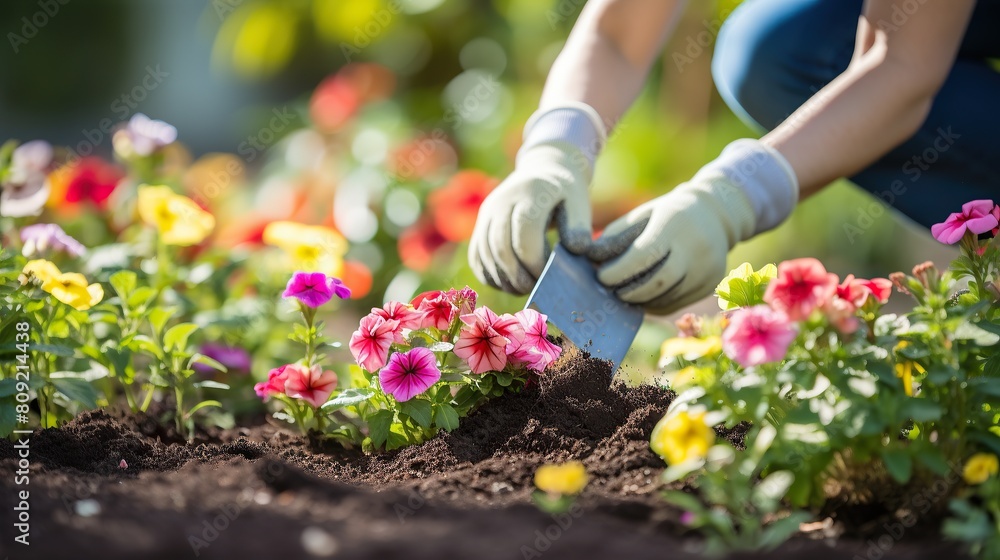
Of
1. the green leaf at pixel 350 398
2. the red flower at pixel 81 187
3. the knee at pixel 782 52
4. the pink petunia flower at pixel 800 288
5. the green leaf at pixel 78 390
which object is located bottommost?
the green leaf at pixel 350 398

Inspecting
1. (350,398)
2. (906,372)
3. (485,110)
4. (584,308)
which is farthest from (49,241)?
(485,110)

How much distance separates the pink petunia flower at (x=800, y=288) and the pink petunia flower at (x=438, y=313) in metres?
0.52

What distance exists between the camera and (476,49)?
4.09 m

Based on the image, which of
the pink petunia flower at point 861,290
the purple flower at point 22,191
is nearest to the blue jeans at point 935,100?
the pink petunia flower at point 861,290

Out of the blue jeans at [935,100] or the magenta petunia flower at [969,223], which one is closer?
the magenta petunia flower at [969,223]

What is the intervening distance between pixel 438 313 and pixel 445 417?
6.1 inches

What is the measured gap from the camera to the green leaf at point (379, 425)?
4.50 feet

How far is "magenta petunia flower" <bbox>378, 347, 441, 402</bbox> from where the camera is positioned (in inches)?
52.7

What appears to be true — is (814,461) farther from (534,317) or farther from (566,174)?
(566,174)

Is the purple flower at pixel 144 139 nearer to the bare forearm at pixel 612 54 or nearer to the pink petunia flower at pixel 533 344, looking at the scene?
the bare forearm at pixel 612 54

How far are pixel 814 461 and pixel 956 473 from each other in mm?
171

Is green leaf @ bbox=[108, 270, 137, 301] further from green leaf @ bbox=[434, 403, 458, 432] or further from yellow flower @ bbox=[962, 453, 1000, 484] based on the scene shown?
yellow flower @ bbox=[962, 453, 1000, 484]

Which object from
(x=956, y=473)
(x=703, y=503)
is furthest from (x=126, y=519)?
(x=956, y=473)

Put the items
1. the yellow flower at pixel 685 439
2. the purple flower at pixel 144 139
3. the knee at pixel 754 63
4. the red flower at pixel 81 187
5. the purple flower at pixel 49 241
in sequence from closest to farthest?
1. the yellow flower at pixel 685 439
2. the purple flower at pixel 49 241
3. the knee at pixel 754 63
4. the purple flower at pixel 144 139
5. the red flower at pixel 81 187
